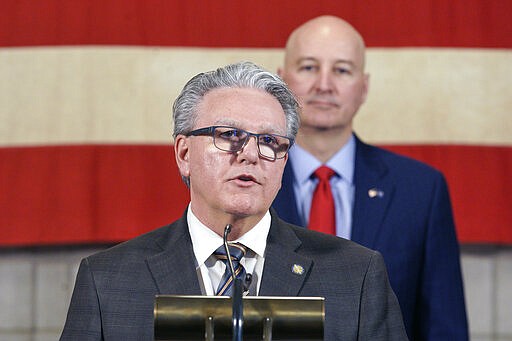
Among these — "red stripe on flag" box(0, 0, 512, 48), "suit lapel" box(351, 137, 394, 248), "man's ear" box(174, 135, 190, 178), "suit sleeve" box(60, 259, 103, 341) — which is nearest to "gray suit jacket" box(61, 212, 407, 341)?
"suit sleeve" box(60, 259, 103, 341)

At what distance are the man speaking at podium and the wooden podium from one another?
0.38 m

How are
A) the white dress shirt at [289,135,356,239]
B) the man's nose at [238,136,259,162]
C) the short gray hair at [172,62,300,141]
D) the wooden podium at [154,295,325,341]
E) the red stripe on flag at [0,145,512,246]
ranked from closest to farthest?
the wooden podium at [154,295,325,341]
the man's nose at [238,136,259,162]
the short gray hair at [172,62,300,141]
the white dress shirt at [289,135,356,239]
the red stripe on flag at [0,145,512,246]

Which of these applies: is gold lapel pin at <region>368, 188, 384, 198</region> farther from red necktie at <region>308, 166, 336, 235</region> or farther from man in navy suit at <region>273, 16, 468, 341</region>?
red necktie at <region>308, 166, 336, 235</region>

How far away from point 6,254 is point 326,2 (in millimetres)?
1472

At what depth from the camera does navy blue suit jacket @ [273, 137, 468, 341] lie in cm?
294

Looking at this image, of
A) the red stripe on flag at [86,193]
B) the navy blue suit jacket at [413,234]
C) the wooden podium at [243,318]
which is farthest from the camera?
the red stripe on flag at [86,193]

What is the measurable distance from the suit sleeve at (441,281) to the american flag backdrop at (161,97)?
48 cm

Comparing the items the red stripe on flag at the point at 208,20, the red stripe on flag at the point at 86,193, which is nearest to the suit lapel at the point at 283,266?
the red stripe on flag at the point at 86,193

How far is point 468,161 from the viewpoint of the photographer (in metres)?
3.53

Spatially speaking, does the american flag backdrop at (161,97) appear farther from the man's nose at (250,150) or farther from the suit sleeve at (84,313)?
the man's nose at (250,150)

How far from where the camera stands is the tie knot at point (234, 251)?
1840 mm

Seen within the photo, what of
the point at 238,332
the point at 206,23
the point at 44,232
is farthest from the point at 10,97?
the point at 238,332

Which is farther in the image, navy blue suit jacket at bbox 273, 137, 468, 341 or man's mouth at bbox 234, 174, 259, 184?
navy blue suit jacket at bbox 273, 137, 468, 341

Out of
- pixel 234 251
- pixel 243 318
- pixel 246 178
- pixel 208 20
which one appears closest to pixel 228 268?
pixel 234 251
